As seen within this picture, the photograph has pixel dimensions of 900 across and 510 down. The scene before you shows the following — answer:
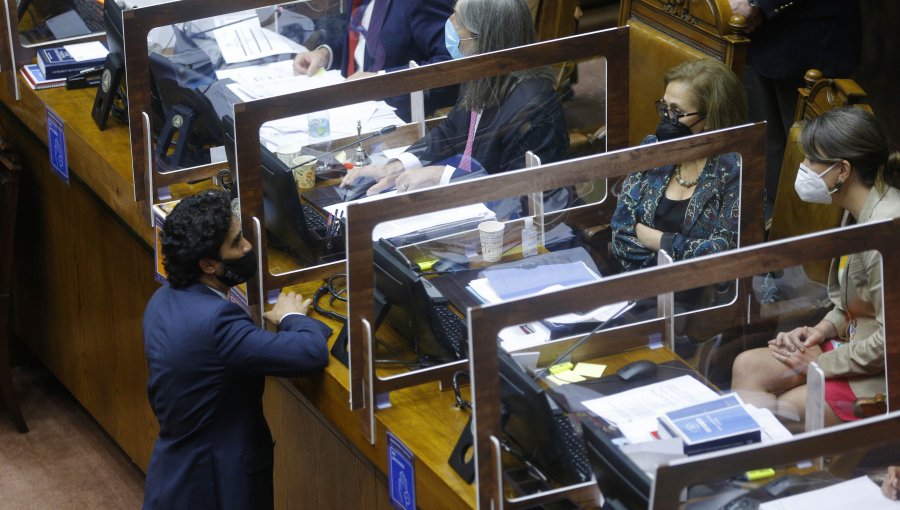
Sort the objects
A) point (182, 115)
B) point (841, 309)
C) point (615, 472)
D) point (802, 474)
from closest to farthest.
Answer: point (802, 474) → point (615, 472) → point (841, 309) → point (182, 115)

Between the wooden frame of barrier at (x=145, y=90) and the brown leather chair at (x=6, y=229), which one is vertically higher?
the wooden frame of barrier at (x=145, y=90)

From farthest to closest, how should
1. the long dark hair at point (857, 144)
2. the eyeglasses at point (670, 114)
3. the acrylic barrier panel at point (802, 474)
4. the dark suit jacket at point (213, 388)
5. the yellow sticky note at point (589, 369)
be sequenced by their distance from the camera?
the eyeglasses at point (670, 114) → the long dark hair at point (857, 144) → the dark suit jacket at point (213, 388) → the yellow sticky note at point (589, 369) → the acrylic barrier panel at point (802, 474)

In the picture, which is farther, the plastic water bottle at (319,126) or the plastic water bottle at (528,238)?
the plastic water bottle at (319,126)

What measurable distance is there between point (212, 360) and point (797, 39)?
2.21 meters

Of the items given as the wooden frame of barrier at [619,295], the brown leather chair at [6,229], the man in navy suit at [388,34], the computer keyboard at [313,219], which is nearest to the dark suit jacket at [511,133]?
the computer keyboard at [313,219]

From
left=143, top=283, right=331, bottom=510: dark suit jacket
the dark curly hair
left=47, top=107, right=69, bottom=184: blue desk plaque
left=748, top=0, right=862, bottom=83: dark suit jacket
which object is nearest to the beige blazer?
left=143, top=283, right=331, bottom=510: dark suit jacket

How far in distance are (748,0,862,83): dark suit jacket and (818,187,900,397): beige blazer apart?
1.49 metres

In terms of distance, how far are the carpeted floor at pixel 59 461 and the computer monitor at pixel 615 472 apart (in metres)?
2.41

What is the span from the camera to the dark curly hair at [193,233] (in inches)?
112

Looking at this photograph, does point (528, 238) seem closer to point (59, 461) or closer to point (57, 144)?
point (57, 144)

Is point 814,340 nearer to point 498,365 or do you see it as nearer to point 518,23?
point 498,365

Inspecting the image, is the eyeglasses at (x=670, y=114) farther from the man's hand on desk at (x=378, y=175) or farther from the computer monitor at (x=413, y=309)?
the computer monitor at (x=413, y=309)

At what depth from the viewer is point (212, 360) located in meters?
2.86

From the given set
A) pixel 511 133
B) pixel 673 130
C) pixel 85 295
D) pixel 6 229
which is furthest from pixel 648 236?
pixel 6 229
